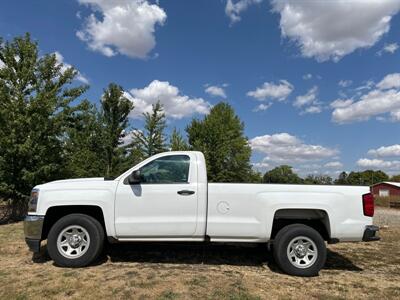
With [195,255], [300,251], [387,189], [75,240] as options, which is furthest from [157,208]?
[387,189]

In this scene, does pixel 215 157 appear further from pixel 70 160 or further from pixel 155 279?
pixel 155 279

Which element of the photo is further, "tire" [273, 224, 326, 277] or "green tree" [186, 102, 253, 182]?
"green tree" [186, 102, 253, 182]

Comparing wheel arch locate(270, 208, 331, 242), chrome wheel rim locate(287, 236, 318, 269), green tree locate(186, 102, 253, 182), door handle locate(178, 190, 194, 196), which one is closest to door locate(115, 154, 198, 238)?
door handle locate(178, 190, 194, 196)

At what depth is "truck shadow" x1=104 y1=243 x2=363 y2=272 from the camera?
21.6 feet

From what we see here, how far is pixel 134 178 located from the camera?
601 cm

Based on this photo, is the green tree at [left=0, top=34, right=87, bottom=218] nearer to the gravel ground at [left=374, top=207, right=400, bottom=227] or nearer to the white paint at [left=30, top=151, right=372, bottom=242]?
the white paint at [left=30, top=151, right=372, bottom=242]

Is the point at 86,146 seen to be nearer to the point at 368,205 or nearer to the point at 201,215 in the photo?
the point at 201,215

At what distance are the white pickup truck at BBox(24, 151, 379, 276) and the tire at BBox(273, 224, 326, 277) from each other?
15 millimetres

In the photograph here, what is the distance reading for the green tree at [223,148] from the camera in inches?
1196

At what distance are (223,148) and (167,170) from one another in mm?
24903

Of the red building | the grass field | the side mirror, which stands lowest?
the grass field

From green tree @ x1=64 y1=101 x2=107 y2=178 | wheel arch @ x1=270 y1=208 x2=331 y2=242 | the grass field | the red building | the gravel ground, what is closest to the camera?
the grass field

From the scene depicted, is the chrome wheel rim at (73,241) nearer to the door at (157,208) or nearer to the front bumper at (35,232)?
the front bumper at (35,232)

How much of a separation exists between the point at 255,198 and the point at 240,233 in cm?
60
